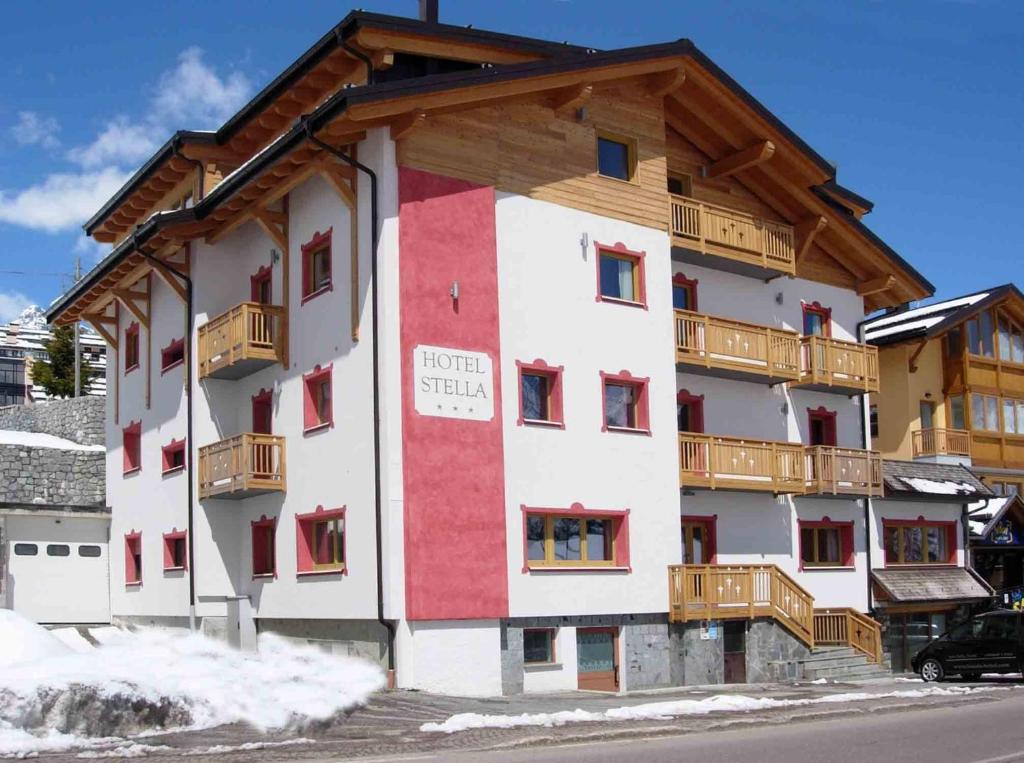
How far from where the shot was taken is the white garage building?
30891mm

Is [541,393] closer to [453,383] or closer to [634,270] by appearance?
[453,383]

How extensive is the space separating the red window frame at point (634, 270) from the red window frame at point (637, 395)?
150cm

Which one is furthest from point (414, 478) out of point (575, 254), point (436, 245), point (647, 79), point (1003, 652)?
point (1003, 652)

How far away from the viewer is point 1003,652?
1018 inches

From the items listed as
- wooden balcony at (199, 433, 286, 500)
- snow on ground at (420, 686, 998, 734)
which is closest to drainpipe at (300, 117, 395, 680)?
snow on ground at (420, 686, 998, 734)

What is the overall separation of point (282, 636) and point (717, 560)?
955 centimetres

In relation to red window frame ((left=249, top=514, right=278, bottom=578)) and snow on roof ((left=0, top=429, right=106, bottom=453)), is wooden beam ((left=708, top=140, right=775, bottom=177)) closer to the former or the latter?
red window frame ((left=249, top=514, right=278, bottom=578))

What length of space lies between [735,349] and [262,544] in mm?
11245

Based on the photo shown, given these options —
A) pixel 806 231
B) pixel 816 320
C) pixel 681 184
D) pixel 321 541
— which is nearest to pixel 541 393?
pixel 321 541

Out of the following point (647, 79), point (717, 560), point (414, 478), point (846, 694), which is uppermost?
point (647, 79)

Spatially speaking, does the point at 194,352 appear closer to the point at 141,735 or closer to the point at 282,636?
the point at 282,636

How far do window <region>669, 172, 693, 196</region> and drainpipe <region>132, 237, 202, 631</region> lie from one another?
11.2 metres

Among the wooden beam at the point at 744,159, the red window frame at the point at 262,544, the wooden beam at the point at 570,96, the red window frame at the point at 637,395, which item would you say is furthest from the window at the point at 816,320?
the red window frame at the point at 262,544

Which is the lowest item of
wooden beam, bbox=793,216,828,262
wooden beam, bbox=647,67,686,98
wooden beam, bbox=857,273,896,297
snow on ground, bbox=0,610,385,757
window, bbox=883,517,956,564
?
snow on ground, bbox=0,610,385,757
